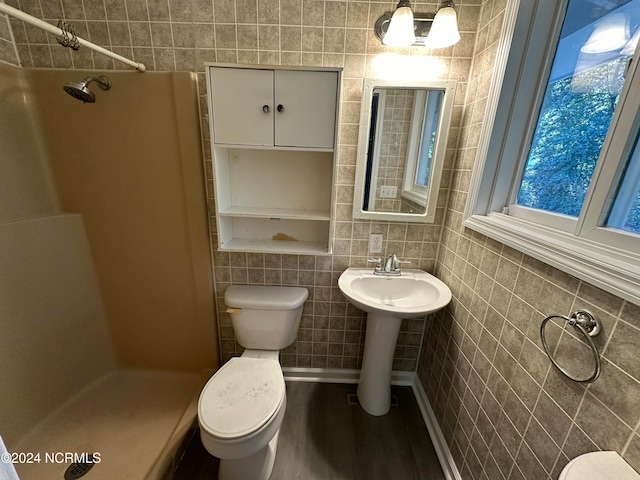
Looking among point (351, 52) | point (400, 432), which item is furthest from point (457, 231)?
point (400, 432)

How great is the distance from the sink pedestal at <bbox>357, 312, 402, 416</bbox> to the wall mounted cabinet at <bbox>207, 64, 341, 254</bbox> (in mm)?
509

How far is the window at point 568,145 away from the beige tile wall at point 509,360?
0.27 ft

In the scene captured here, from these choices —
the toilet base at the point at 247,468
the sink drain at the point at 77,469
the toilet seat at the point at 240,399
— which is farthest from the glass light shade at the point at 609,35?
the sink drain at the point at 77,469

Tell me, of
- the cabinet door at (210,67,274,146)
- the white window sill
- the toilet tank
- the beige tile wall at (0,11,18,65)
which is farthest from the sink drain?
the white window sill

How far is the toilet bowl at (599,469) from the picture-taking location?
53 centimetres

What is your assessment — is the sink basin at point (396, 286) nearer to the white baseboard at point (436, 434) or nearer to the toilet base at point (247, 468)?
the white baseboard at point (436, 434)

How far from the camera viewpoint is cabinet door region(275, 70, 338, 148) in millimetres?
1117

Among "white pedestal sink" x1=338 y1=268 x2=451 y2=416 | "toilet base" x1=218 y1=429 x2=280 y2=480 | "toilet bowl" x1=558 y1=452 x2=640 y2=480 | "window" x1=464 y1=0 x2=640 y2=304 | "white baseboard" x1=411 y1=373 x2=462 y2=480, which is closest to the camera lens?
"toilet bowl" x1=558 y1=452 x2=640 y2=480

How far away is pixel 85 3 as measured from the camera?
118 centimetres

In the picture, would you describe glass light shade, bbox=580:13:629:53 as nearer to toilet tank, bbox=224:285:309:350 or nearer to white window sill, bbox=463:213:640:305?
white window sill, bbox=463:213:640:305

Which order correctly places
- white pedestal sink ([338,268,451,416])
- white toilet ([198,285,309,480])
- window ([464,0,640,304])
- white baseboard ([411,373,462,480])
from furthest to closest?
white pedestal sink ([338,268,451,416])
white baseboard ([411,373,462,480])
white toilet ([198,285,309,480])
window ([464,0,640,304])

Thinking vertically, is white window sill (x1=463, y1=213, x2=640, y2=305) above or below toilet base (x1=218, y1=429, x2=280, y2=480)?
above

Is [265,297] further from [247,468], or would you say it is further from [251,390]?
[247,468]

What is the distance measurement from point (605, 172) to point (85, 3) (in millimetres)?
2167
